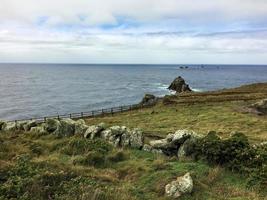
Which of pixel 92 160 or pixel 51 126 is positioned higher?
pixel 92 160

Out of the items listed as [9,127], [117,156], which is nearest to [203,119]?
[9,127]

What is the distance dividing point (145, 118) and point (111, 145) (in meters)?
26.7

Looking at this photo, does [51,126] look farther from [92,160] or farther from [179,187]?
Answer: [179,187]

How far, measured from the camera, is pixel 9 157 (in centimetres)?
1577

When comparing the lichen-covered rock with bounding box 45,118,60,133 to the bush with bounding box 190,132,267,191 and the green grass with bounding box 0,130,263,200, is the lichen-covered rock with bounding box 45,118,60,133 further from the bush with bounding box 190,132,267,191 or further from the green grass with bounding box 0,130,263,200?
the bush with bounding box 190,132,267,191

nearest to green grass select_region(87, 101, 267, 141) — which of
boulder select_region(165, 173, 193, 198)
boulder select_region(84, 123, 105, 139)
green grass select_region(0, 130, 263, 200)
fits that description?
boulder select_region(84, 123, 105, 139)

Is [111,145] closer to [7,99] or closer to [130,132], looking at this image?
[130,132]

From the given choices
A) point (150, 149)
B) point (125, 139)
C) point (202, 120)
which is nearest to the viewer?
point (150, 149)

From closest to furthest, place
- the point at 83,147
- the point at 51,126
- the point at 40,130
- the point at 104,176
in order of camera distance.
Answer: the point at 104,176 → the point at 83,147 → the point at 51,126 → the point at 40,130

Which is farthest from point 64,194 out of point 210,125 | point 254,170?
point 210,125

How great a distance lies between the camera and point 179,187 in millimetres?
11539

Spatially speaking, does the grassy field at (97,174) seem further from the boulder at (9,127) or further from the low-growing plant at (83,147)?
the boulder at (9,127)

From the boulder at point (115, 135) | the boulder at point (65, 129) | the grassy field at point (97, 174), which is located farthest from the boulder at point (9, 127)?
the boulder at point (115, 135)

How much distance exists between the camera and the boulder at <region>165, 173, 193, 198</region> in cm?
1131
